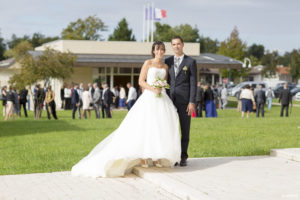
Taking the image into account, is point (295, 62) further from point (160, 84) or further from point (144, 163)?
point (144, 163)

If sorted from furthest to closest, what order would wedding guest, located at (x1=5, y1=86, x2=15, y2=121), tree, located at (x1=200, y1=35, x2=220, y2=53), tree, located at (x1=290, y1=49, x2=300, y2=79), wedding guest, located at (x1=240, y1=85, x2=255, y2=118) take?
tree, located at (x1=200, y1=35, x2=220, y2=53)
tree, located at (x1=290, y1=49, x2=300, y2=79)
wedding guest, located at (x1=240, y1=85, x2=255, y2=118)
wedding guest, located at (x1=5, y1=86, x2=15, y2=121)

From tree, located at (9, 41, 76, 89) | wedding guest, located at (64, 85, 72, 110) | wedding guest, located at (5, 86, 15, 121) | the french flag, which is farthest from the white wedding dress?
the french flag

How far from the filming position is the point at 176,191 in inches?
241

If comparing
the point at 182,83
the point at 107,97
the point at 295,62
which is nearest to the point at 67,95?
the point at 107,97

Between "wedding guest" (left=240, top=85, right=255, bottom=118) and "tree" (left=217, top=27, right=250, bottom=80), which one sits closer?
"wedding guest" (left=240, top=85, right=255, bottom=118)

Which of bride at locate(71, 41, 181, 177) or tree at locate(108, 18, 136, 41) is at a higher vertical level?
tree at locate(108, 18, 136, 41)

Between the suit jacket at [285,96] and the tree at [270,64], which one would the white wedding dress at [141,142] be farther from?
the tree at [270,64]

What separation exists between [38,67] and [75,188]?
2082 centimetres

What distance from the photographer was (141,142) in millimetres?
7277

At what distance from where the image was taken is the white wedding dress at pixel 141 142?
23.6ft

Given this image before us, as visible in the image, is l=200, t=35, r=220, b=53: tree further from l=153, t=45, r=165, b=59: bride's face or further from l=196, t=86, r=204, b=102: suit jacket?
l=153, t=45, r=165, b=59: bride's face

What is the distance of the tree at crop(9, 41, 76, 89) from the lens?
1038 inches

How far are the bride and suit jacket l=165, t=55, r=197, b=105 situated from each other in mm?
274

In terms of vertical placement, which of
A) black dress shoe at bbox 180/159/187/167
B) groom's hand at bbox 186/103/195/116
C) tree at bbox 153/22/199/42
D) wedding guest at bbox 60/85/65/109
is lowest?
wedding guest at bbox 60/85/65/109
